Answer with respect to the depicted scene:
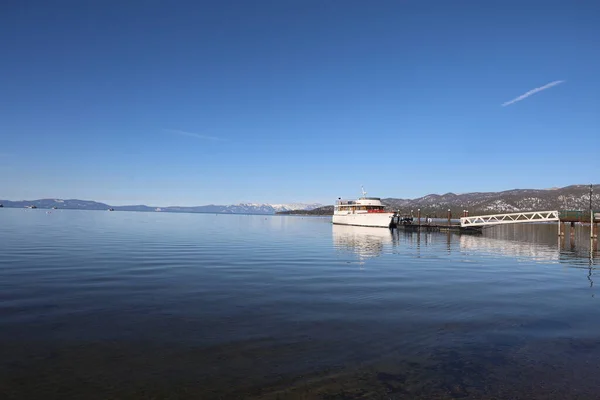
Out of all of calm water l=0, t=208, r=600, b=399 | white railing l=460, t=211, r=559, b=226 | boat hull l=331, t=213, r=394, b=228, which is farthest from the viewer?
boat hull l=331, t=213, r=394, b=228

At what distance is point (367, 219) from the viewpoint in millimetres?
93062

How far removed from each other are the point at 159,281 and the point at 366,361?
13.2m

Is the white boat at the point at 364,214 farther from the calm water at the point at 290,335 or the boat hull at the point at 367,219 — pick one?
the calm water at the point at 290,335

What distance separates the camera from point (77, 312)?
12.5m

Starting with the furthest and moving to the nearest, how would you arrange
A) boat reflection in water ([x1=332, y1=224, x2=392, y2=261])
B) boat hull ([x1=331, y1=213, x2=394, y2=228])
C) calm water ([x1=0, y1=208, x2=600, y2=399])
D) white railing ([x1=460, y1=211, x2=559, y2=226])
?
boat hull ([x1=331, y1=213, x2=394, y2=228]), white railing ([x1=460, y1=211, x2=559, y2=226]), boat reflection in water ([x1=332, y1=224, x2=392, y2=261]), calm water ([x1=0, y1=208, x2=600, y2=399])

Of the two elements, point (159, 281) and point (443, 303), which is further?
point (159, 281)

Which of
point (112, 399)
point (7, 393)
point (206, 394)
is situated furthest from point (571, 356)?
point (7, 393)

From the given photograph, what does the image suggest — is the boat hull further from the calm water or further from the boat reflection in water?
the calm water

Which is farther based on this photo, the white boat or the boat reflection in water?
the white boat

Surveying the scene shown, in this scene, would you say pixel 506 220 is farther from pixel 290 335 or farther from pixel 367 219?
pixel 290 335

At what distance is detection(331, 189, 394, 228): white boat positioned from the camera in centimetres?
8725

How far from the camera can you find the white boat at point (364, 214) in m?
87.2

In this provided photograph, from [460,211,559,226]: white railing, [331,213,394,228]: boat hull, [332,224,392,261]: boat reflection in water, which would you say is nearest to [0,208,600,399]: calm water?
[332,224,392,261]: boat reflection in water

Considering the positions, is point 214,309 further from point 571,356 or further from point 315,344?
point 571,356
